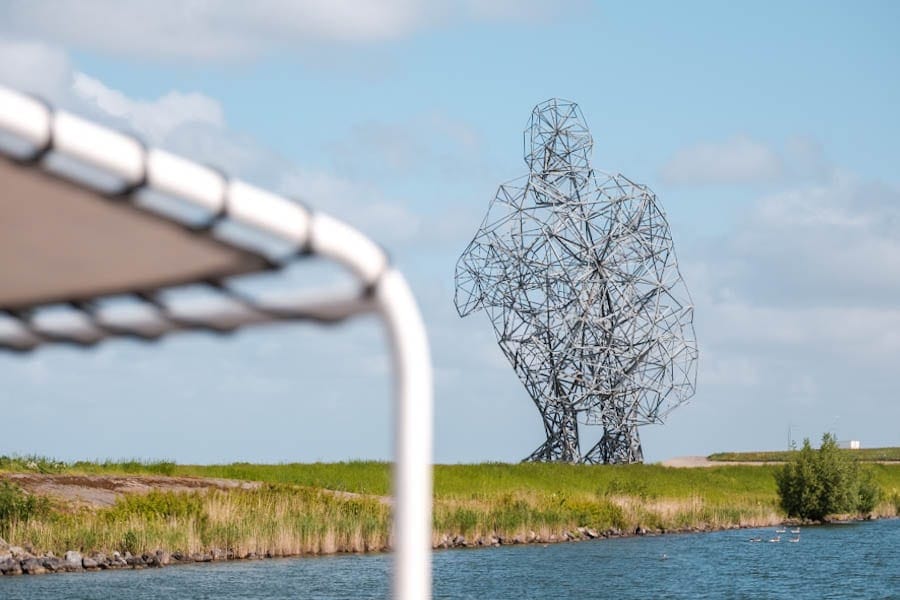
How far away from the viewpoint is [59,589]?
2367 cm

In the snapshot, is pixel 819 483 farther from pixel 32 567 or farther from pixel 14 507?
pixel 32 567

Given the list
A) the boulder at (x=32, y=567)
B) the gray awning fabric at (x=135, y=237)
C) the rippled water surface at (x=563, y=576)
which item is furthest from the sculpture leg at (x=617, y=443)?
the gray awning fabric at (x=135, y=237)

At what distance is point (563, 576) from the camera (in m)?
29.8

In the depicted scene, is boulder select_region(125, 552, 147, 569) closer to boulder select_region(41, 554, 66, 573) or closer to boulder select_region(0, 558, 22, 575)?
boulder select_region(41, 554, 66, 573)

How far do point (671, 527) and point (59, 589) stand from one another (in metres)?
25.4

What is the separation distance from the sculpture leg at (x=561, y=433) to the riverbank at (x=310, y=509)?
4204 millimetres

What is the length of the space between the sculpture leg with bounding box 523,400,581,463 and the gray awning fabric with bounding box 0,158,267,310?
56047 mm

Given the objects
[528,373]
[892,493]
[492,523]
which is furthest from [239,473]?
[892,493]

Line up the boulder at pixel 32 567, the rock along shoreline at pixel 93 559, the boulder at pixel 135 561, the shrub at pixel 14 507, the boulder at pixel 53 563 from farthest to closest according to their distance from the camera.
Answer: the shrub at pixel 14 507 < the boulder at pixel 135 561 < the boulder at pixel 53 563 < the rock along shoreline at pixel 93 559 < the boulder at pixel 32 567

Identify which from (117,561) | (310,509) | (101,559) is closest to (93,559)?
(101,559)

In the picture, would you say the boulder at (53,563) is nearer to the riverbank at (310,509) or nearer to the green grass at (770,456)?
the riverbank at (310,509)

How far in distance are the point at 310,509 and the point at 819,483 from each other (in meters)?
24.5

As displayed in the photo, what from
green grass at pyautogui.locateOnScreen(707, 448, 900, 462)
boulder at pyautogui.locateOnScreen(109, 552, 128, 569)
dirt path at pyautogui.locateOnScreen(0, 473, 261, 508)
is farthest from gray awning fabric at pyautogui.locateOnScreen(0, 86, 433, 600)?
green grass at pyautogui.locateOnScreen(707, 448, 900, 462)

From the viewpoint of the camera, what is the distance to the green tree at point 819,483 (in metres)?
49.7
